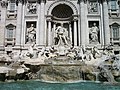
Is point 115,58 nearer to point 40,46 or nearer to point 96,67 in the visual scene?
point 96,67

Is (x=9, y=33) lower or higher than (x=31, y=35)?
higher

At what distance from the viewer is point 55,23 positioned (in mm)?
31828

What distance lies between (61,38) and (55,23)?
327 centimetres

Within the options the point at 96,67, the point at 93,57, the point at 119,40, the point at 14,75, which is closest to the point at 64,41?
the point at 93,57

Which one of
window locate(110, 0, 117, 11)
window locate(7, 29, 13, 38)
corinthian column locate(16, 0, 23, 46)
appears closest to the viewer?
corinthian column locate(16, 0, 23, 46)

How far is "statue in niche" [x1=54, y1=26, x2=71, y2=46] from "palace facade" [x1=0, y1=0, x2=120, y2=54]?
2.27 feet

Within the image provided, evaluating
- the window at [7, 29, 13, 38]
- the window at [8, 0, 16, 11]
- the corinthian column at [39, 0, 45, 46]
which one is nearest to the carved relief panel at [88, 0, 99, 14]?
the corinthian column at [39, 0, 45, 46]

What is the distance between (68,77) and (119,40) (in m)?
14.5

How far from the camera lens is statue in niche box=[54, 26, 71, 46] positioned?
29.6m

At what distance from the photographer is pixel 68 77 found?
1866 centimetres

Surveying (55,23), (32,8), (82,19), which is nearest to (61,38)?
(55,23)

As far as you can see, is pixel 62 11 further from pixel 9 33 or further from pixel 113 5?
pixel 9 33

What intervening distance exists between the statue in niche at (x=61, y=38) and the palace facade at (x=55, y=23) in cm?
69

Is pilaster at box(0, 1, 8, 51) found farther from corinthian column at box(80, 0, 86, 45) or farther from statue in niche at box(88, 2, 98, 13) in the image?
statue in niche at box(88, 2, 98, 13)
